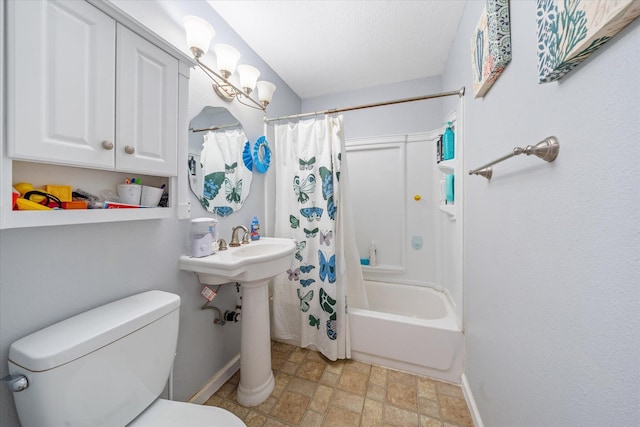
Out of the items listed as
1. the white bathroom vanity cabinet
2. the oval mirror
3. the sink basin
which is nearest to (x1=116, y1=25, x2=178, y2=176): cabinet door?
the white bathroom vanity cabinet

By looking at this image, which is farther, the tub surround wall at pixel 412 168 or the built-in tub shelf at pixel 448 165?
the tub surround wall at pixel 412 168

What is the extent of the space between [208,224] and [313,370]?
49.4 inches

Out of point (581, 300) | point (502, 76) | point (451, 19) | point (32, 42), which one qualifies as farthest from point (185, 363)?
point (451, 19)

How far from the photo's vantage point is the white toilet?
62 cm

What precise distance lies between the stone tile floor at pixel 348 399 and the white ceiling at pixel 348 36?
7.95 feet

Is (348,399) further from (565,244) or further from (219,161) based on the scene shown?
(219,161)

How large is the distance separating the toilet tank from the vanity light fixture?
3.88 ft

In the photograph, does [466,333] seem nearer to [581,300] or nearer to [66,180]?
[581,300]

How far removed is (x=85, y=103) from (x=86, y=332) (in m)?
0.73

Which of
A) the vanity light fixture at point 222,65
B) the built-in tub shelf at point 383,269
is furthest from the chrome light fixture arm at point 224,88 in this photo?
the built-in tub shelf at point 383,269

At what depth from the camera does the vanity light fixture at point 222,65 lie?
112 cm

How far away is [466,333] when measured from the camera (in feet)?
4.66

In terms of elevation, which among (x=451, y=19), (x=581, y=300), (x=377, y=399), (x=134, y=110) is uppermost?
(x=451, y=19)

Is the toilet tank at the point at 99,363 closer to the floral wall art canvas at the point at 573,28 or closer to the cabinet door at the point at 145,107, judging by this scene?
the cabinet door at the point at 145,107
